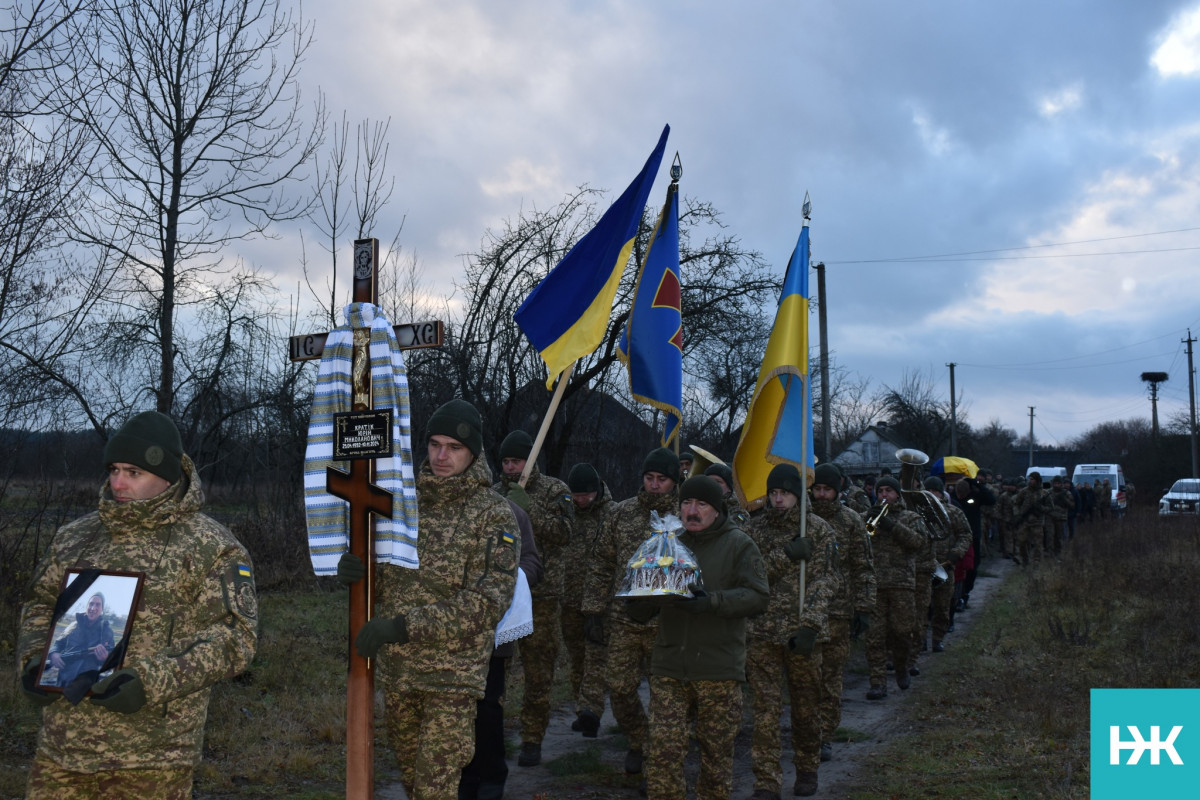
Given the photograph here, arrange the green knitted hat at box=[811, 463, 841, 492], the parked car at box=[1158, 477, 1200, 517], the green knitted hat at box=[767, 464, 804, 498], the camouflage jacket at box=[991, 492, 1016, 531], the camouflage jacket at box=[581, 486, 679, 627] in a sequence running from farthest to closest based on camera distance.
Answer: the parked car at box=[1158, 477, 1200, 517], the camouflage jacket at box=[991, 492, 1016, 531], the green knitted hat at box=[811, 463, 841, 492], the green knitted hat at box=[767, 464, 804, 498], the camouflage jacket at box=[581, 486, 679, 627]

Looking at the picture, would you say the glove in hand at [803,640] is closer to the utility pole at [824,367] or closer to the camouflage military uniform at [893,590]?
the camouflage military uniform at [893,590]

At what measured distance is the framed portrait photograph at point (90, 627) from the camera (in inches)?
136

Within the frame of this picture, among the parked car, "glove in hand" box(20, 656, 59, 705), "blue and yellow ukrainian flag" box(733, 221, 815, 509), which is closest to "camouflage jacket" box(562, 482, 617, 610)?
"blue and yellow ukrainian flag" box(733, 221, 815, 509)

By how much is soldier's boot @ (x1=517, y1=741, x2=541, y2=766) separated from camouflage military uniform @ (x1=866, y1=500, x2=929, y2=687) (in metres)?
4.33

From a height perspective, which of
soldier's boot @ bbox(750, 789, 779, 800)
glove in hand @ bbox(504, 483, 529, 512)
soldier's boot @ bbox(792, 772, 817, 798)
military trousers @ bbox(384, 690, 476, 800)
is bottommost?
soldier's boot @ bbox(792, 772, 817, 798)

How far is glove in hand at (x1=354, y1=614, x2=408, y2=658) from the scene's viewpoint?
425cm

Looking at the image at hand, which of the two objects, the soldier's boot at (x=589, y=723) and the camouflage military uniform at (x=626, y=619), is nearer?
the camouflage military uniform at (x=626, y=619)

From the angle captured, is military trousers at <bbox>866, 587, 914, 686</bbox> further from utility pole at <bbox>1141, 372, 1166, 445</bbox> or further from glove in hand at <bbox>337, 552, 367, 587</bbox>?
utility pole at <bbox>1141, 372, 1166, 445</bbox>

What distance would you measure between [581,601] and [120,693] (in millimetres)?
5055

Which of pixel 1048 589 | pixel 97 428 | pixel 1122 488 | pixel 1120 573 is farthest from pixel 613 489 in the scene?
pixel 1122 488

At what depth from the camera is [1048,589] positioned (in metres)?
17.5

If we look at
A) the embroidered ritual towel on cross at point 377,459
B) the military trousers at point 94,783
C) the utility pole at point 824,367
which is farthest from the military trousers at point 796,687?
the utility pole at point 824,367

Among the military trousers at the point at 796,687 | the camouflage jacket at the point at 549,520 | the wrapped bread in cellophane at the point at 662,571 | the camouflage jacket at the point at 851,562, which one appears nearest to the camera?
the wrapped bread in cellophane at the point at 662,571

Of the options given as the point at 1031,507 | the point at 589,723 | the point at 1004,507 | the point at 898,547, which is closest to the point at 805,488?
the point at 589,723
